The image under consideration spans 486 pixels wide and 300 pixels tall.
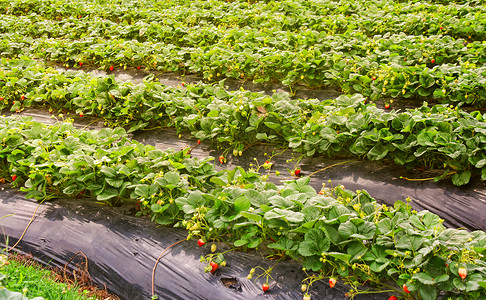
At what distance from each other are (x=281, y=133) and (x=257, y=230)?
1.67 metres

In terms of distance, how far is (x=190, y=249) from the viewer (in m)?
2.88

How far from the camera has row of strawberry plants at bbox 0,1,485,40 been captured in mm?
6105

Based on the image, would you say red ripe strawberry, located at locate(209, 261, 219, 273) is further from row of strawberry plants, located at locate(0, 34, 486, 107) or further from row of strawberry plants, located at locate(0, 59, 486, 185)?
row of strawberry plants, located at locate(0, 34, 486, 107)

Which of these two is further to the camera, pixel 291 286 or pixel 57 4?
pixel 57 4

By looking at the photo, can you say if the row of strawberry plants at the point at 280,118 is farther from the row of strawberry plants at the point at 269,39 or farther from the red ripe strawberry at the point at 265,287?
the red ripe strawberry at the point at 265,287

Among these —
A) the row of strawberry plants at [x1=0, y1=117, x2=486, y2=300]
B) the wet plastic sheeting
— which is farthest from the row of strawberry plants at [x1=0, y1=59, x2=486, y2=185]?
the wet plastic sheeting

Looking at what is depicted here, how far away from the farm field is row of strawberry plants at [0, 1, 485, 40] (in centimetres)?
4

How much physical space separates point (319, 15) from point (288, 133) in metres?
4.47

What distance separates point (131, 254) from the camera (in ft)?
9.66

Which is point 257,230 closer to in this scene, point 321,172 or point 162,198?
point 162,198

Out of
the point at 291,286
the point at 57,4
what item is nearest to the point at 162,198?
the point at 291,286

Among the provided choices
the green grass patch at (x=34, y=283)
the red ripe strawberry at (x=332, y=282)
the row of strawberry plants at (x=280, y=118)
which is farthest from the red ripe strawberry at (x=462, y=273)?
the green grass patch at (x=34, y=283)

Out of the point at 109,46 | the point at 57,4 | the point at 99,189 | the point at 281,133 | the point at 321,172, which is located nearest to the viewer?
the point at 99,189

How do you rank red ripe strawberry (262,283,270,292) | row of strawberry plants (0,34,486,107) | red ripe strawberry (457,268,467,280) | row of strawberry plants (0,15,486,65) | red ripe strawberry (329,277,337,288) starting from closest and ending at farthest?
red ripe strawberry (457,268,467,280) → red ripe strawberry (329,277,337,288) → red ripe strawberry (262,283,270,292) → row of strawberry plants (0,34,486,107) → row of strawberry plants (0,15,486,65)
